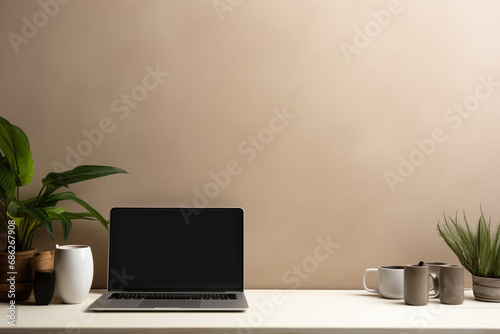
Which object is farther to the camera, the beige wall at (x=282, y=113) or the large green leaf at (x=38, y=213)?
the beige wall at (x=282, y=113)

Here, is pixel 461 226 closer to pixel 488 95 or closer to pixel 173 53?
pixel 488 95

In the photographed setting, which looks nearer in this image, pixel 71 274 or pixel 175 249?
pixel 71 274

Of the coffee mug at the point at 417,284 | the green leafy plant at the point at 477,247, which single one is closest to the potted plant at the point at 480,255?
the green leafy plant at the point at 477,247

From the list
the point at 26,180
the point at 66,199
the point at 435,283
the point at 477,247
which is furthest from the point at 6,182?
the point at 477,247

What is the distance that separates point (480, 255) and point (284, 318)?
2.29ft

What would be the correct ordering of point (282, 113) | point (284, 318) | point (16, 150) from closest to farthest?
1. point (284, 318)
2. point (16, 150)
3. point (282, 113)

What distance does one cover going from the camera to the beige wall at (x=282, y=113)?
1532mm

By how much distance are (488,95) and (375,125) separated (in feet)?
1.45

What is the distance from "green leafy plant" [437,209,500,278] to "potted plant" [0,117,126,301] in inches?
45.1

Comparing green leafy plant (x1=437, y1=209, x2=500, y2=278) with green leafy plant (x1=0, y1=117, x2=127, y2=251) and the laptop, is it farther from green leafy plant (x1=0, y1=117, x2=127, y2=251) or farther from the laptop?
green leafy plant (x1=0, y1=117, x2=127, y2=251)

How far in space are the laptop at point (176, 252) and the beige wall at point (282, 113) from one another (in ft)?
0.35

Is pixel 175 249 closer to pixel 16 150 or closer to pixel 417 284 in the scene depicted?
pixel 16 150

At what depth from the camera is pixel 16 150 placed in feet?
4.17

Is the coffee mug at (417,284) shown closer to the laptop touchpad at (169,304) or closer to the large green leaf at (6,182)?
the laptop touchpad at (169,304)
